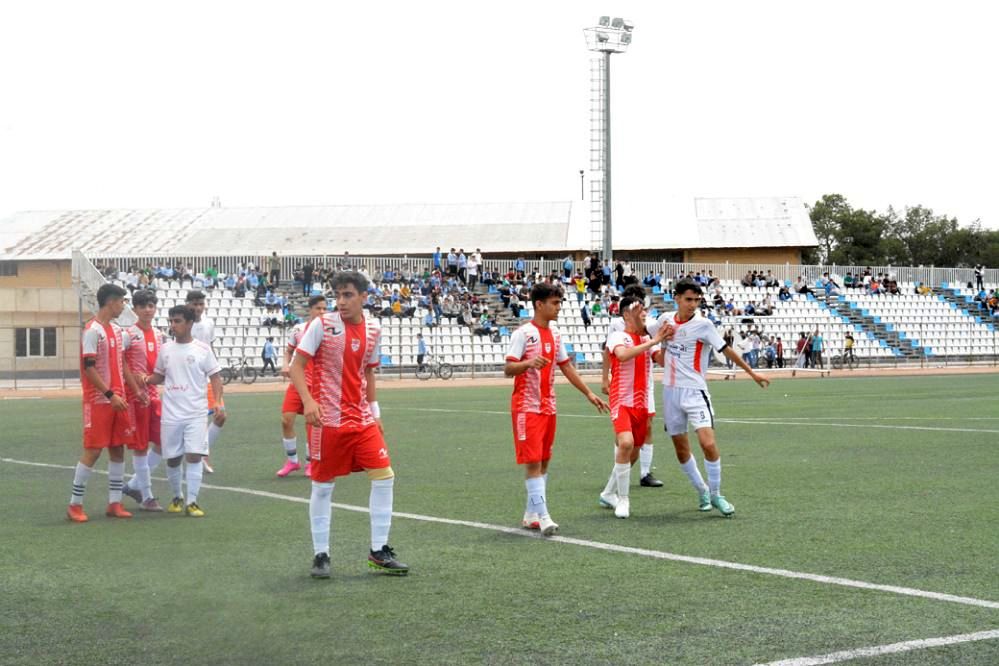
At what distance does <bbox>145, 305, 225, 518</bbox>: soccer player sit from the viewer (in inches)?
428

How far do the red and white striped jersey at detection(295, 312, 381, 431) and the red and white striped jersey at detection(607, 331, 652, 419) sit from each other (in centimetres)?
333

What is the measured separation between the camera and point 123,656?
5.91 meters

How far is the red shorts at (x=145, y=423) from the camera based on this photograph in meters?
11.4

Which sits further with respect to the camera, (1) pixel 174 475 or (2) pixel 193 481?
(1) pixel 174 475

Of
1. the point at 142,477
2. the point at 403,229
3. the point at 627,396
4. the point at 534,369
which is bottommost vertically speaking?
the point at 142,477

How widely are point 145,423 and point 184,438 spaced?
35.2 inches

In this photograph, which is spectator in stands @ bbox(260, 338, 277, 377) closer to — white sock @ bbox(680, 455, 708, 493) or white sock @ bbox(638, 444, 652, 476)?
white sock @ bbox(638, 444, 652, 476)

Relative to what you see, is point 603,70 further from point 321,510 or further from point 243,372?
point 321,510

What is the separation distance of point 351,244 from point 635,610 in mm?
62806

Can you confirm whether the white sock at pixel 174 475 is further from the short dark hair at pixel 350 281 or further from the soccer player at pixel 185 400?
the short dark hair at pixel 350 281

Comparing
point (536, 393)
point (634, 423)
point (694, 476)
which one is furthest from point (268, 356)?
point (536, 393)

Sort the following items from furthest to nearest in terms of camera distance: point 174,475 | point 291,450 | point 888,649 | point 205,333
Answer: point 291,450 → point 205,333 → point 174,475 → point 888,649

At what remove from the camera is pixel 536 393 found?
9.66m

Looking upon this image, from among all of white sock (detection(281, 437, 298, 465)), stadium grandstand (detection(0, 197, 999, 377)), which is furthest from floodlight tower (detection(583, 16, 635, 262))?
white sock (detection(281, 437, 298, 465))
